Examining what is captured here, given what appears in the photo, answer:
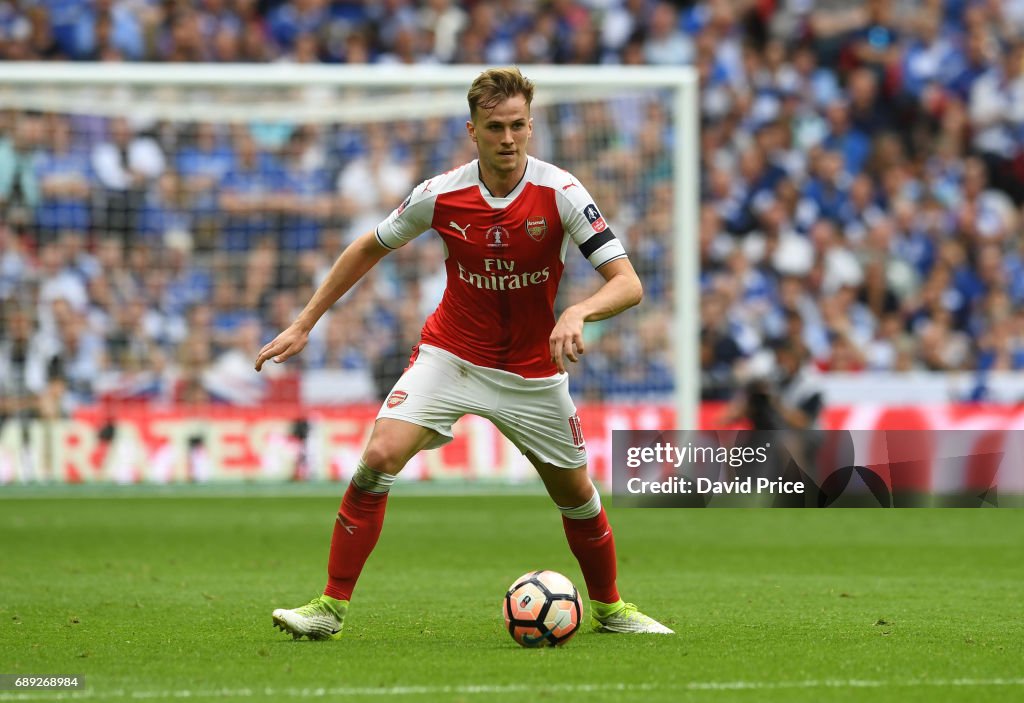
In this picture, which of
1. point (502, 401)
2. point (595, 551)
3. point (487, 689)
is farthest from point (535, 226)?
point (487, 689)

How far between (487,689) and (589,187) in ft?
38.7

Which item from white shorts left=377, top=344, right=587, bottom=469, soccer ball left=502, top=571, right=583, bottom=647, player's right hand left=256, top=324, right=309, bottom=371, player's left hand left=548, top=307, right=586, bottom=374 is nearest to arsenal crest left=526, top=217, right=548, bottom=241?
white shorts left=377, top=344, right=587, bottom=469

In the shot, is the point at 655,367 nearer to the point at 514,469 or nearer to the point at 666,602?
the point at 514,469

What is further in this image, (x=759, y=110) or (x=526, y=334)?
(x=759, y=110)

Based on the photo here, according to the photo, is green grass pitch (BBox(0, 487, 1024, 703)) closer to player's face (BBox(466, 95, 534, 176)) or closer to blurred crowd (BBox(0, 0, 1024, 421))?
player's face (BBox(466, 95, 534, 176))

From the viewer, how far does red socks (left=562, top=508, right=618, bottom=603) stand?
299 inches

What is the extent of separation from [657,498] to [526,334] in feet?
28.4

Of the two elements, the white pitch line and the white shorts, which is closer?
the white pitch line

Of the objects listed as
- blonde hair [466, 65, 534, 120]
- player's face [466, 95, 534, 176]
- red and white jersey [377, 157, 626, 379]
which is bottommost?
red and white jersey [377, 157, 626, 379]

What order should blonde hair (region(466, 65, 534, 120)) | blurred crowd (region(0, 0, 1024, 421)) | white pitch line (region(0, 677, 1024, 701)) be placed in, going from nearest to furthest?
white pitch line (region(0, 677, 1024, 701)) < blonde hair (region(466, 65, 534, 120)) < blurred crowd (region(0, 0, 1024, 421))

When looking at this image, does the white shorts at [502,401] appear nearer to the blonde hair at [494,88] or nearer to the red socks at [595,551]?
the red socks at [595,551]

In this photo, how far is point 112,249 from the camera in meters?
17.7

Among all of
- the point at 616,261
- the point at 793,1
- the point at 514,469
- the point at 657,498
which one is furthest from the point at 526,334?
the point at 793,1

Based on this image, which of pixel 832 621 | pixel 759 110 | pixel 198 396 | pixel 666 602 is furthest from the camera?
pixel 759 110
